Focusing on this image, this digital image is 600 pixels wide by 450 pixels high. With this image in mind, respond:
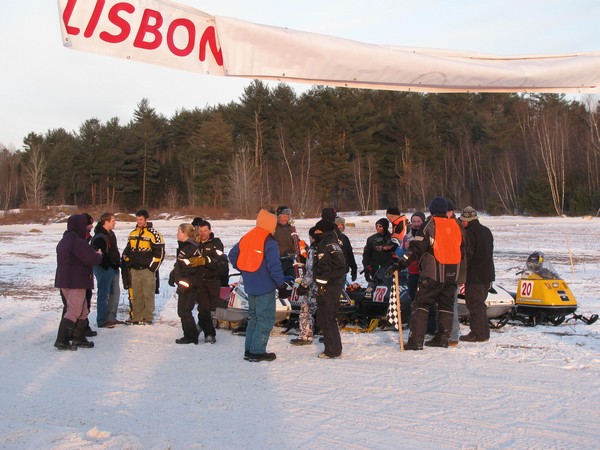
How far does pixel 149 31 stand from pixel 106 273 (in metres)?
8.14

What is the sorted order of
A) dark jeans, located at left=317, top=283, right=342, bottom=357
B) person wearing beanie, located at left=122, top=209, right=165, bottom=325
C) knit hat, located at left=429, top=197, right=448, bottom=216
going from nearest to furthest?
1. dark jeans, located at left=317, top=283, right=342, bottom=357
2. knit hat, located at left=429, top=197, right=448, bottom=216
3. person wearing beanie, located at left=122, top=209, right=165, bottom=325

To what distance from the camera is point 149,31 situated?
2.66 metres

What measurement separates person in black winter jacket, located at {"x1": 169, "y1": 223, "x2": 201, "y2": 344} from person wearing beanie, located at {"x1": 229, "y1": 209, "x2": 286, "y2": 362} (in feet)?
4.19

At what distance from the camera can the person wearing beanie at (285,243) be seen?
34.2 ft

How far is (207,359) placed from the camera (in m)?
7.63

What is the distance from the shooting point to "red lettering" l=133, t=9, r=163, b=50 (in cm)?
264

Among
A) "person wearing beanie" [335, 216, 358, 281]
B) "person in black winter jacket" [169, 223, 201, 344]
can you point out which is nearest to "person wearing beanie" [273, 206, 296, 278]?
"person wearing beanie" [335, 216, 358, 281]

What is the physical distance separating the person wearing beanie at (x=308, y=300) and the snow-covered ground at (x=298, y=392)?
270 mm

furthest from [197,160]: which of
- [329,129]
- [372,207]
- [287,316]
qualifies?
[287,316]

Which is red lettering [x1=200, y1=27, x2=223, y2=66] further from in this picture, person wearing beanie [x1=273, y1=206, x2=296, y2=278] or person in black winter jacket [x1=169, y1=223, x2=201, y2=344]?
person wearing beanie [x1=273, y1=206, x2=296, y2=278]

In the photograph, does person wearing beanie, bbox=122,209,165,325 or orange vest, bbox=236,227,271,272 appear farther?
person wearing beanie, bbox=122,209,165,325

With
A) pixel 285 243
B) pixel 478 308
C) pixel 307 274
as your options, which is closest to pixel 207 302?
pixel 307 274

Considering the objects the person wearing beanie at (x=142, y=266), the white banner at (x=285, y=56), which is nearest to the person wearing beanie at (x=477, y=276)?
the person wearing beanie at (x=142, y=266)

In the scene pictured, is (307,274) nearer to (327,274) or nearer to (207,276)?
(327,274)
